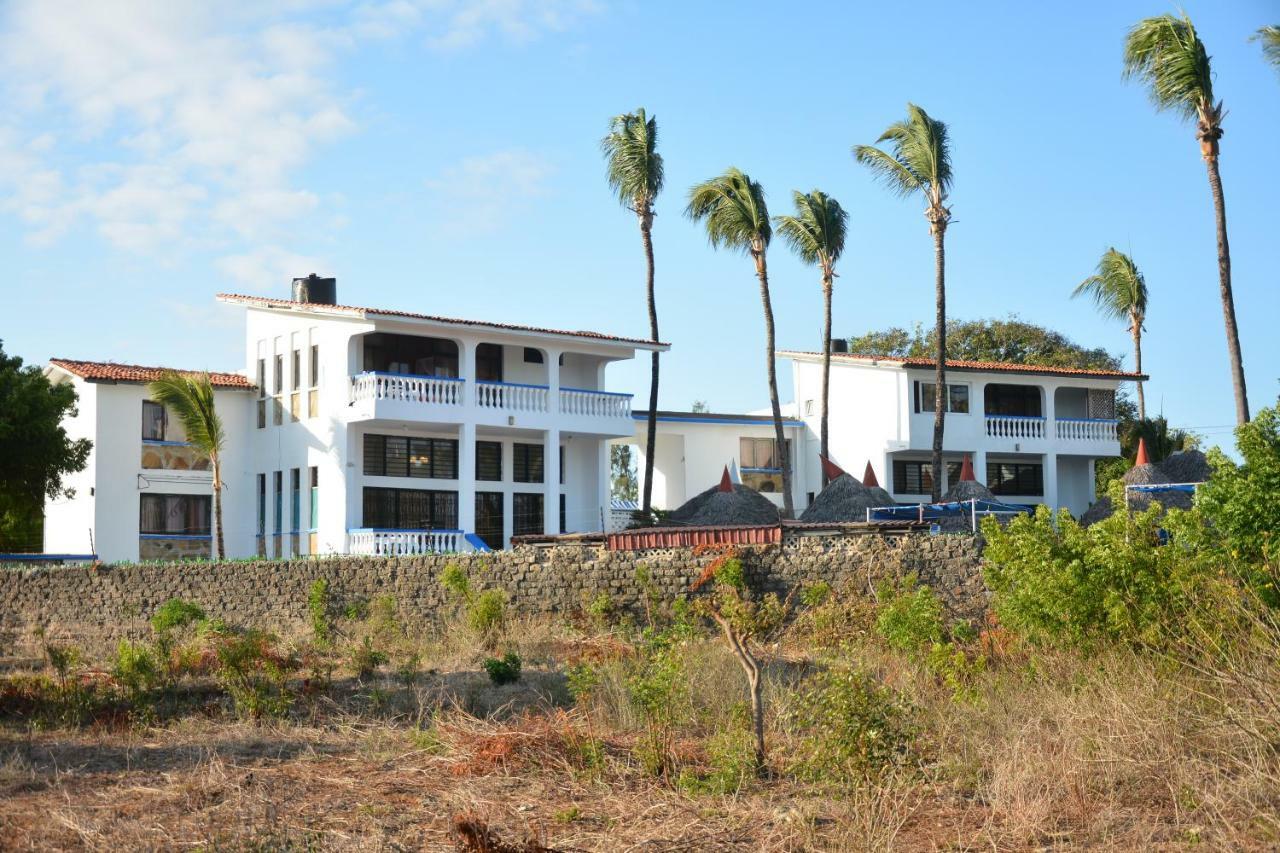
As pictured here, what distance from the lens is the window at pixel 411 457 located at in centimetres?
3428

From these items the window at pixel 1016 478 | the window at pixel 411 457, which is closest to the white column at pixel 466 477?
the window at pixel 411 457

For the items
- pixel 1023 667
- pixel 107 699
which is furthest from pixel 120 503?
pixel 1023 667

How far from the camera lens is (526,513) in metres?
36.8

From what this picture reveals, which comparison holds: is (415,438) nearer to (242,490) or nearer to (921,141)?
(242,490)

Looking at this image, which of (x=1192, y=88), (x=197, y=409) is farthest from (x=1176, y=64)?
(x=197, y=409)

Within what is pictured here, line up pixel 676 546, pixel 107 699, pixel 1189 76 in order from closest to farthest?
pixel 107 699
pixel 676 546
pixel 1189 76

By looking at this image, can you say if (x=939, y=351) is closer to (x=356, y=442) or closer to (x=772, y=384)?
(x=772, y=384)

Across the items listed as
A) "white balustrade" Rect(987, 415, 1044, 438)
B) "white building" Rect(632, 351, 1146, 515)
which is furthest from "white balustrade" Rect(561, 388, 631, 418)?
"white balustrade" Rect(987, 415, 1044, 438)

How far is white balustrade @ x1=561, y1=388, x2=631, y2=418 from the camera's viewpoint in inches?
1419

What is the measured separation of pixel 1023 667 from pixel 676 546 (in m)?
10.2

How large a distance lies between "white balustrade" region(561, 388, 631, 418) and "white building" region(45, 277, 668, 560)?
40mm

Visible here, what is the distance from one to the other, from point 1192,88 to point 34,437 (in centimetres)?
2714

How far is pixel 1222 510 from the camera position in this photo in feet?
45.7

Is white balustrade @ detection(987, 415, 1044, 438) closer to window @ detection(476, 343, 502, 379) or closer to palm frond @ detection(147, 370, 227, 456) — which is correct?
window @ detection(476, 343, 502, 379)
